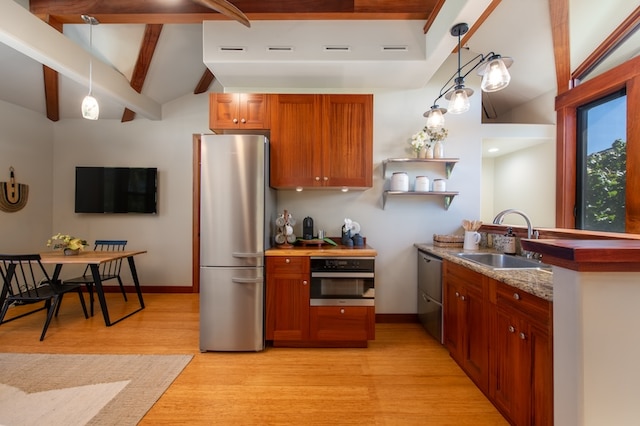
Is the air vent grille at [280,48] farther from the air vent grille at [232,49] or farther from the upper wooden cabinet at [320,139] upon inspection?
the upper wooden cabinet at [320,139]

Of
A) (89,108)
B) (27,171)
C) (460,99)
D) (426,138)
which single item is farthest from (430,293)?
(27,171)

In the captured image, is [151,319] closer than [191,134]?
Yes

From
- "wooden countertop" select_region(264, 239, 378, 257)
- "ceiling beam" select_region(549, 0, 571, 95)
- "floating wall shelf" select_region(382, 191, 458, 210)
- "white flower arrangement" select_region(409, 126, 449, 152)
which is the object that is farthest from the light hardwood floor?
"ceiling beam" select_region(549, 0, 571, 95)

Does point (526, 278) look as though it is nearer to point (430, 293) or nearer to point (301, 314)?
point (430, 293)

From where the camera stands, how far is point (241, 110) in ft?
8.84

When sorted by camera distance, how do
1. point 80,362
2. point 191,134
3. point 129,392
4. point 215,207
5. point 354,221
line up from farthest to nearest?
point 191,134 → point 354,221 → point 215,207 → point 80,362 → point 129,392

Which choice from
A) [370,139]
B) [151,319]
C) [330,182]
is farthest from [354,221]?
[151,319]

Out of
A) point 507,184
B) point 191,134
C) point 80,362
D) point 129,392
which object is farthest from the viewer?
point 507,184

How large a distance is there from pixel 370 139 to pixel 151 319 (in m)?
3.22

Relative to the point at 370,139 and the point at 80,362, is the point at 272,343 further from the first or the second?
the point at 370,139

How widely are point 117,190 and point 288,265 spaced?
3318 millimetres

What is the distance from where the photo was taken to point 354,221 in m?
3.15

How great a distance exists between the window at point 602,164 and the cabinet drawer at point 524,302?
191 centimetres

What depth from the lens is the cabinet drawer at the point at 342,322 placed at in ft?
8.13
